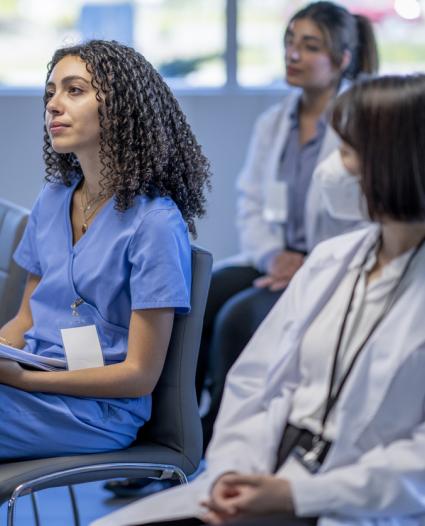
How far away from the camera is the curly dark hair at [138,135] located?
79.4 inches

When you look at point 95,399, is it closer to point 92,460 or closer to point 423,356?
point 92,460

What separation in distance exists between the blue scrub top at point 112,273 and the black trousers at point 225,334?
121cm

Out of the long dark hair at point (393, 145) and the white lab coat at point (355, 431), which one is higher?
the long dark hair at point (393, 145)

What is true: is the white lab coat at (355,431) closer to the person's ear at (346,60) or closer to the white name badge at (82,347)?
the white name badge at (82,347)

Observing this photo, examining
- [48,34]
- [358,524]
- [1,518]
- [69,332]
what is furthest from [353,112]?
[48,34]

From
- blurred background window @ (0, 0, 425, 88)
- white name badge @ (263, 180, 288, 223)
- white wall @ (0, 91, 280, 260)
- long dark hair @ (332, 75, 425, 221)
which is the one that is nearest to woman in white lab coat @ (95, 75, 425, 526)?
long dark hair @ (332, 75, 425, 221)

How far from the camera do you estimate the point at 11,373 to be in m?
1.87

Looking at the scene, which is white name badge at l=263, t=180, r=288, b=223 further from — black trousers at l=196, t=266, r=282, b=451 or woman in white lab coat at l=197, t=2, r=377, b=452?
black trousers at l=196, t=266, r=282, b=451

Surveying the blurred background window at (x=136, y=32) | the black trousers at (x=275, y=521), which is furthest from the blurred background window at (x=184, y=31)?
the black trousers at (x=275, y=521)

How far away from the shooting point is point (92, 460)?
189 centimetres

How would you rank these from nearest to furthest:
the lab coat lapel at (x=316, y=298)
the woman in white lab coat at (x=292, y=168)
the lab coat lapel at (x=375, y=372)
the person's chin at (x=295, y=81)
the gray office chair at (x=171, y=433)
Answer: the lab coat lapel at (x=375, y=372), the lab coat lapel at (x=316, y=298), the gray office chair at (x=171, y=433), the woman in white lab coat at (x=292, y=168), the person's chin at (x=295, y=81)

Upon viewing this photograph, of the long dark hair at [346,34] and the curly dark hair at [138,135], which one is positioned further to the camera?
the long dark hair at [346,34]

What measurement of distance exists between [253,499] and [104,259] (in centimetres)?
73

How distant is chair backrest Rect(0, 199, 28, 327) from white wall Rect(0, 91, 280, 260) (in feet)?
6.18
